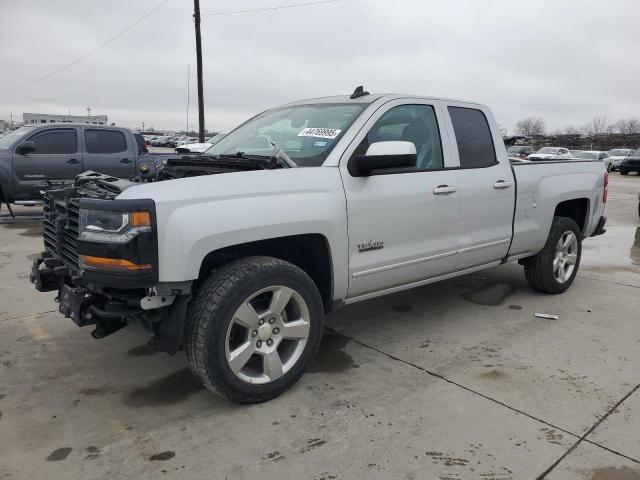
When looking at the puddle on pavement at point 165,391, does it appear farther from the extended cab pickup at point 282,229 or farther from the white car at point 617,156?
the white car at point 617,156

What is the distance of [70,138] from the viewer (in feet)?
33.0

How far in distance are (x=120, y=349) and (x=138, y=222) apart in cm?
170

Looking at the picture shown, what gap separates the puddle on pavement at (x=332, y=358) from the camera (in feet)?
11.9

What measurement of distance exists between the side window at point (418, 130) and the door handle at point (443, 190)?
166mm

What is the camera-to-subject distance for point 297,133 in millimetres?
3748

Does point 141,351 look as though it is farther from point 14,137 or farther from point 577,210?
point 14,137

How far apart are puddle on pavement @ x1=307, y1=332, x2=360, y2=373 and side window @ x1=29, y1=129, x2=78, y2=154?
7.92 m

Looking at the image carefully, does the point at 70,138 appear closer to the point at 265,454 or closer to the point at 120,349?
the point at 120,349

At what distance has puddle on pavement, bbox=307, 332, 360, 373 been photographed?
3615 mm

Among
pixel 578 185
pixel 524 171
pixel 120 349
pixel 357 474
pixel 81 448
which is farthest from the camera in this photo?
pixel 578 185

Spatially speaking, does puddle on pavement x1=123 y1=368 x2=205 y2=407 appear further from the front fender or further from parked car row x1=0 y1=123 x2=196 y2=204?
parked car row x1=0 y1=123 x2=196 y2=204

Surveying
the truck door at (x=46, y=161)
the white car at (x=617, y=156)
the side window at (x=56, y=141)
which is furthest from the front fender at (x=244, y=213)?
the white car at (x=617, y=156)

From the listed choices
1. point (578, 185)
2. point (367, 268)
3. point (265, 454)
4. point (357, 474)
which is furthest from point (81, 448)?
point (578, 185)

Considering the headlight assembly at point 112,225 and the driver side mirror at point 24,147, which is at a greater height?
the driver side mirror at point 24,147
